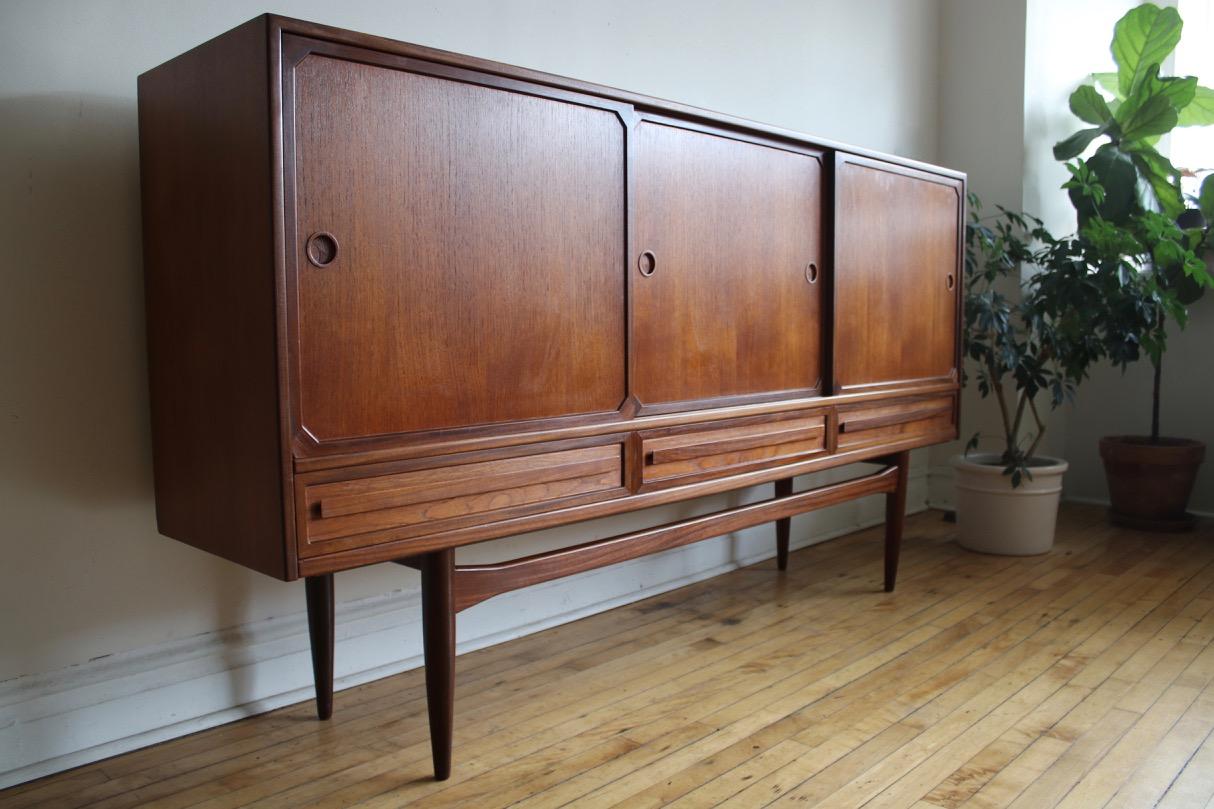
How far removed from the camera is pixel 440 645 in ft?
5.82

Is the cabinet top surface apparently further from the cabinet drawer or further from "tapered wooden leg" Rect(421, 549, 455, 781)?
"tapered wooden leg" Rect(421, 549, 455, 781)

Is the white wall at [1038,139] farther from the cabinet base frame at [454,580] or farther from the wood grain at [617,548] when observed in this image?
the cabinet base frame at [454,580]

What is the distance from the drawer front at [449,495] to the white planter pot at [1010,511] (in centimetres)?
203

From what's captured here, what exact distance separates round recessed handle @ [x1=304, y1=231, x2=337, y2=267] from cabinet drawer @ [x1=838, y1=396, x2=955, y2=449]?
5.08ft

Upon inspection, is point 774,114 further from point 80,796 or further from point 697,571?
point 80,796

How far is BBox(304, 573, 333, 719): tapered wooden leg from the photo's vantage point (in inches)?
78.7

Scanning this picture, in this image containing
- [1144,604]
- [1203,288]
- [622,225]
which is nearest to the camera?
[622,225]

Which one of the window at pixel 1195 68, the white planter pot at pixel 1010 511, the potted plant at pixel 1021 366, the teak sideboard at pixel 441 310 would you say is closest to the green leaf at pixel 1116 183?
the potted plant at pixel 1021 366

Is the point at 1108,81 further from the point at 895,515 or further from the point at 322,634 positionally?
the point at 322,634

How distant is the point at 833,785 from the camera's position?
1.77 meters

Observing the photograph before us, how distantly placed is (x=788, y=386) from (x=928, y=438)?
0.79m

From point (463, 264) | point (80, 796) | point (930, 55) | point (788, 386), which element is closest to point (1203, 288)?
point (930, 55)

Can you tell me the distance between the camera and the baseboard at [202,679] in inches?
71.7

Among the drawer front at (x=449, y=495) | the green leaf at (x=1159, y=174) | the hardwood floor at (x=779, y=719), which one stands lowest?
the hardwood floor at (x=779, y=719)
